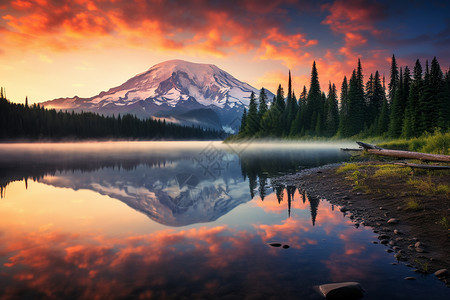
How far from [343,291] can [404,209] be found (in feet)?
19.8

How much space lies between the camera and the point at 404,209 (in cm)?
964

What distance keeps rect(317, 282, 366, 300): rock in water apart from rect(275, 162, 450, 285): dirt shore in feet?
5.95

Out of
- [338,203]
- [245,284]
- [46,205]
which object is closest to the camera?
[245,284]

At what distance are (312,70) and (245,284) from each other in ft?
334

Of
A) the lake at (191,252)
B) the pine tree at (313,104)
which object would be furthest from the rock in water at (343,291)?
the pine tree at (313,104)

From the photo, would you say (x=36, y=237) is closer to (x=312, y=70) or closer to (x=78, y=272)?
(x=78, y=272)

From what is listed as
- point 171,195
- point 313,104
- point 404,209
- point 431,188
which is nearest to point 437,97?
point 431,188

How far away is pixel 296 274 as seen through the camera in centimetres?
615

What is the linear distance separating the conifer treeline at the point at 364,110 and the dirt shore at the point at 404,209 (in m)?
39.2

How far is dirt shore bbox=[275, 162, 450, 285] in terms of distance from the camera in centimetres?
678

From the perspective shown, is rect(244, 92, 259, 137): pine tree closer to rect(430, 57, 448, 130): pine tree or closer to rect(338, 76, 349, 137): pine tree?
rect(338, 76, 349, 137): pine tree

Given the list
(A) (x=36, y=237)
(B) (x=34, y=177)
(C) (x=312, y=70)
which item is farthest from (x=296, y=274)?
(C) (x=312, y=70)

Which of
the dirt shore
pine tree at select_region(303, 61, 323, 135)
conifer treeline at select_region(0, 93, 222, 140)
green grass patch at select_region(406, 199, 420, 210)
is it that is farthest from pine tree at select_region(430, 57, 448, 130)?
conifer treeline at select_region(0, 93, 222, 140)

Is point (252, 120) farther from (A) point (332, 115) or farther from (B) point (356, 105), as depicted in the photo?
(B) point (356, 105)
